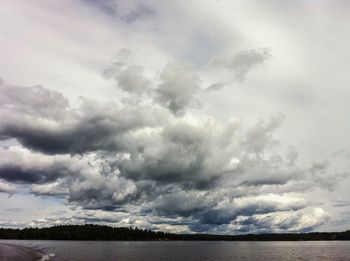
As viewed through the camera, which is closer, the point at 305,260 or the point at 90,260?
the point at 90,260

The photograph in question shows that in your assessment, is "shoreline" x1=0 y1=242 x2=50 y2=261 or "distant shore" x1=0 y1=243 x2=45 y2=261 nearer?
"distant shore" x1=0 y1=243 x2=45 y2=261

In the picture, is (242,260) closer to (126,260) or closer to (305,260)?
(305,260)

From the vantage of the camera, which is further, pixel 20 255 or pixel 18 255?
pixel 20 255

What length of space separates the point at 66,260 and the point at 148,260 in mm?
29593


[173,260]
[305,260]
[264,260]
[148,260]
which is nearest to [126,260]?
[148,260]

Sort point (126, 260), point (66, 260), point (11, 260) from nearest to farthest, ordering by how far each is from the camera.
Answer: point (11, 260) < point (66, 260) < point (126, 260)

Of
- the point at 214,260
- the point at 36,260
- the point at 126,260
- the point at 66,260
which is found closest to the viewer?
A: the point at 36,260

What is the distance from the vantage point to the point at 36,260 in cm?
11075

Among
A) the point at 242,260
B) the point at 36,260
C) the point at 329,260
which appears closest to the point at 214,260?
the point at 242,260

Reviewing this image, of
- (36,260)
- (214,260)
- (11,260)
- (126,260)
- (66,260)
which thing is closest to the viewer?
(11,260)

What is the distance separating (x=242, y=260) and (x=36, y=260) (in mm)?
78319

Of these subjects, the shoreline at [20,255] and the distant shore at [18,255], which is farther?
the shoreline at [20,255]

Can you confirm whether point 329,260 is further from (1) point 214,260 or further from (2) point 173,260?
(2) point 173,260

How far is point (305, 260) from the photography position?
494 feet
